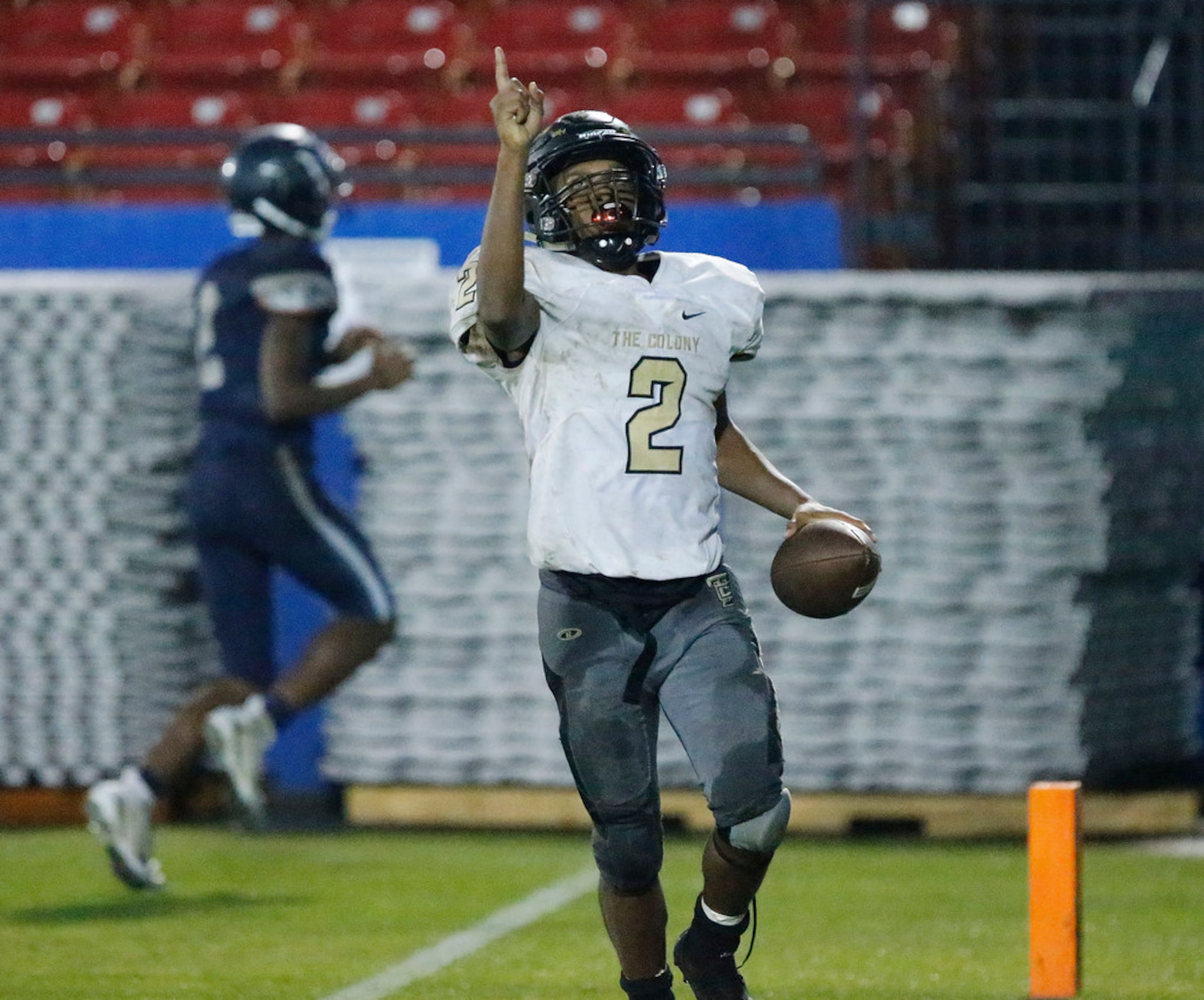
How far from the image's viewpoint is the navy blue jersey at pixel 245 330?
657 centimetres

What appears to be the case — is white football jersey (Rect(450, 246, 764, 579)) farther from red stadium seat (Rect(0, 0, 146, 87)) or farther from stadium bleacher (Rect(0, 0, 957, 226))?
red stadium seat (Rect(0, 0, 146, 87))

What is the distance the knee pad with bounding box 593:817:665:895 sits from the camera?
4.06 m

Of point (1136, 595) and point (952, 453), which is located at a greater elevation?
point (952, 453)

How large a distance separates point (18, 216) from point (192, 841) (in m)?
3.16

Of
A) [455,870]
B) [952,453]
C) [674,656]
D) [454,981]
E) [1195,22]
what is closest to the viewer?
[674,656]

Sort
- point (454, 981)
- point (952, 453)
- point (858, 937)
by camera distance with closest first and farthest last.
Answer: point (454, 981), point (858, 937), point (952, 453)

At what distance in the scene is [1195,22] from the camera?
9102 millimetres

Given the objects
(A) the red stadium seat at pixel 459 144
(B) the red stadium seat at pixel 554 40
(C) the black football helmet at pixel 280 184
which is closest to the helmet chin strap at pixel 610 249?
(C) the black football helmet at pixel 280 184

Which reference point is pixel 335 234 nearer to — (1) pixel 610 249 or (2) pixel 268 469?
(2) pixel 268 469

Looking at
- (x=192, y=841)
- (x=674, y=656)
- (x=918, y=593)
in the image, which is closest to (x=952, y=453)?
(x=918, y=593)

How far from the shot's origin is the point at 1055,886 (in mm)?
4457

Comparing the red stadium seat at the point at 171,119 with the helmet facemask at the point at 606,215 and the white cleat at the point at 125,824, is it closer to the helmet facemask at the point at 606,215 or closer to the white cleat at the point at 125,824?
the white cleat at the point at 125,824

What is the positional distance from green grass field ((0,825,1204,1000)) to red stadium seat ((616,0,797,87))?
198 inches

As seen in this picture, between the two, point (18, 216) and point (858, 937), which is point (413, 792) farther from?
point (18, 216)
